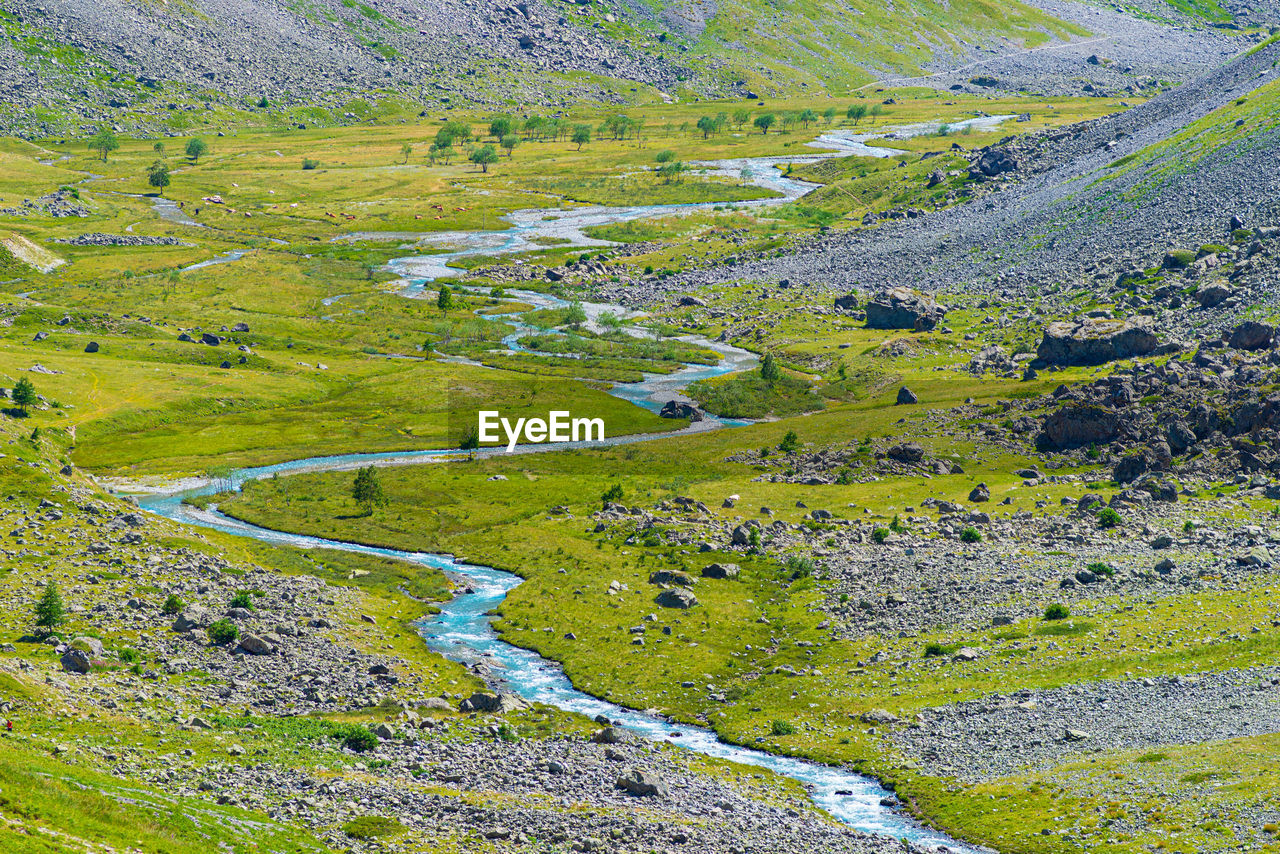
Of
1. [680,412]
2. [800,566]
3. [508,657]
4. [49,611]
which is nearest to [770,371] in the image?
[680,412]

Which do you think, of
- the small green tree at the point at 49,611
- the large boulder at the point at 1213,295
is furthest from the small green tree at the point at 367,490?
the large boulder at the point at 1213,295

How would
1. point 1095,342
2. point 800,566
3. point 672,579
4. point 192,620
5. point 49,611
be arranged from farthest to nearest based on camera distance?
1. point 1095,342
2. point 800,566
3. point 672,579
4. point 192,620
5. point 49,611

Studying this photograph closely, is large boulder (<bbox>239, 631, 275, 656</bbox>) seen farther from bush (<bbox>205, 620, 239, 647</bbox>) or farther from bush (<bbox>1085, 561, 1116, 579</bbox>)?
bush (<bbox>1085, 561, 1116, 579</bbox>)

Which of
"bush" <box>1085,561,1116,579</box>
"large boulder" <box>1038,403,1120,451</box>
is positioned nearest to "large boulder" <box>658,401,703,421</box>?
"large boulder" <box>1038,403,1120,451</box>

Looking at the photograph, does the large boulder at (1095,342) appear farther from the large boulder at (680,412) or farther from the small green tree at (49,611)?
the small green tree at (49,611)

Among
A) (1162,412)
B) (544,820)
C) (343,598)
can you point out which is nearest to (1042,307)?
(1162,412)

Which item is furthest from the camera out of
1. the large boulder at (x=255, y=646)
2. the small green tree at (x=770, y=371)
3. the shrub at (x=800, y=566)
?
the small green tree at (x=770, y=371)

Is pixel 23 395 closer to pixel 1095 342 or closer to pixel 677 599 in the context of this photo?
pixel 677 599
